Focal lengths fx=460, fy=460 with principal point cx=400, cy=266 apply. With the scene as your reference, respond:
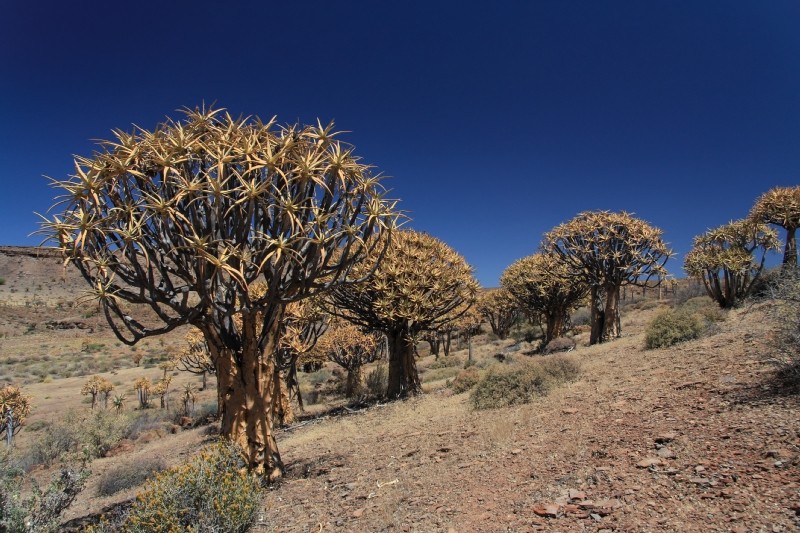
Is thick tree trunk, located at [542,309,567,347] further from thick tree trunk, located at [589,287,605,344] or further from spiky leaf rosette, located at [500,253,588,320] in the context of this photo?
thick tree trunk, located at [589,287,605,344]

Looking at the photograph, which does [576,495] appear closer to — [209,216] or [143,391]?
[209,216]

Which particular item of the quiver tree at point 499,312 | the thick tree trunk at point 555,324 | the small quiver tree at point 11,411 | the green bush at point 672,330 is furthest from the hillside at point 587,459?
the quiver tree at point 499,312

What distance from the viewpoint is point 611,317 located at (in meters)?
16.9

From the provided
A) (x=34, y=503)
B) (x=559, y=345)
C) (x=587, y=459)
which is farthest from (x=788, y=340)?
(x=559, y=345)

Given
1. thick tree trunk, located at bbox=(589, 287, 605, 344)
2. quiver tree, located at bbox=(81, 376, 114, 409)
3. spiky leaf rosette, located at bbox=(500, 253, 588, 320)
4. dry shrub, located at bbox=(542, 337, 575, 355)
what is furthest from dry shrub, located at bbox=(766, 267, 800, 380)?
quiver tree, located at bbox=(81, 376, 114, 409)

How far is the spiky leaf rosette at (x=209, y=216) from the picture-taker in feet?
19.2

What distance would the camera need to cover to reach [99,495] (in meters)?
10.2

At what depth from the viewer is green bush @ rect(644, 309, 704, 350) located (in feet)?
34.5

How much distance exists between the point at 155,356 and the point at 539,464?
162 ft

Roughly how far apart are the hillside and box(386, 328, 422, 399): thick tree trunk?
271 centimetres

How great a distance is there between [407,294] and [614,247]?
8.85m

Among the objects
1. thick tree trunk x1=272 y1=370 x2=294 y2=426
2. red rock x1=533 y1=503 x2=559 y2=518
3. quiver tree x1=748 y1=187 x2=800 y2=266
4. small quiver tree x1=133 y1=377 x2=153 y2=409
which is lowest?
small quiver tree x1=133 y1=377 x2=153 y2=409

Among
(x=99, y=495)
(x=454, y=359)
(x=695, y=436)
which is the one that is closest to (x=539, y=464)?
(x=695, y=436)

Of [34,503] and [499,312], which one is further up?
[499,312]
